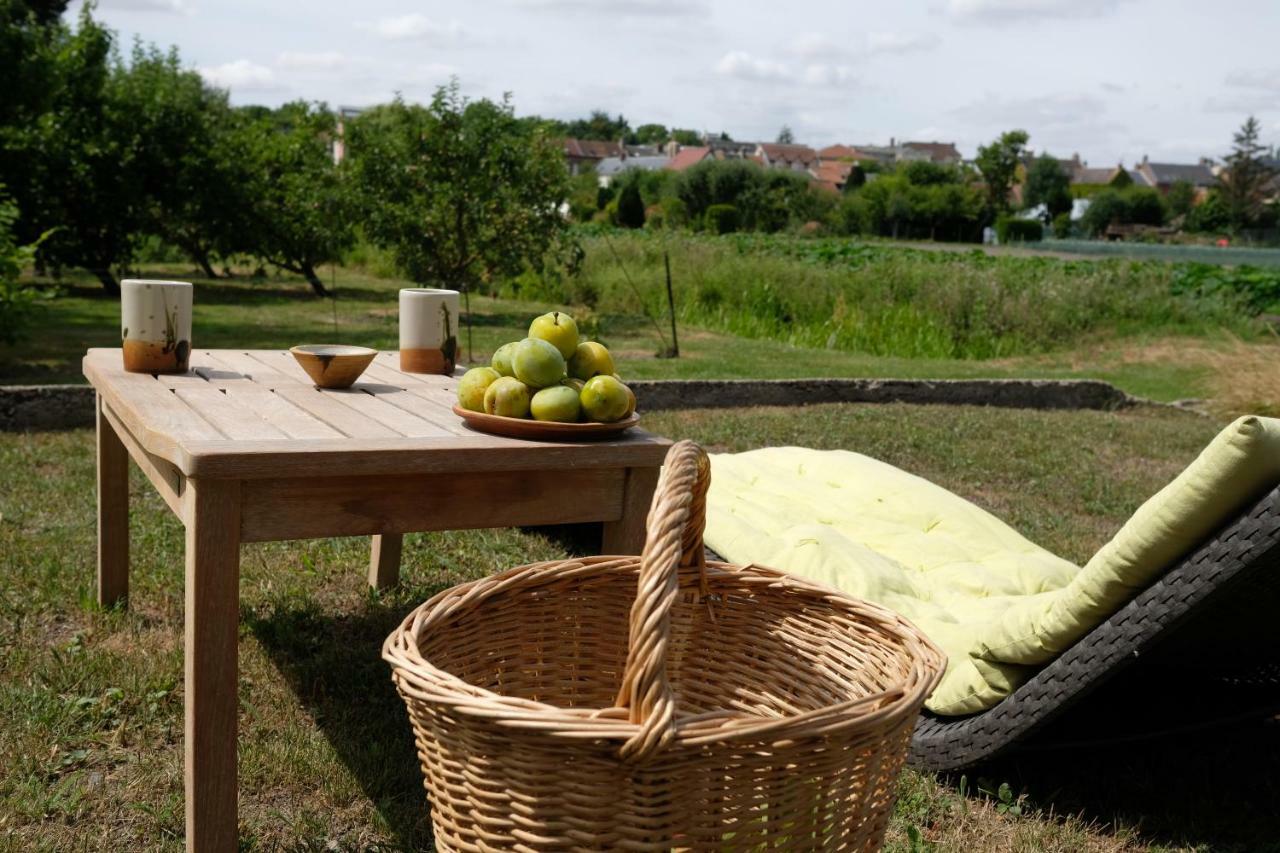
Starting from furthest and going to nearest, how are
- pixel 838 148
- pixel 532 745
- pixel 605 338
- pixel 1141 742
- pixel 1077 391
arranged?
pixel 838 148
pixel 605 338
pixel 1077 391
pixel 1141 742
pixel 532 745

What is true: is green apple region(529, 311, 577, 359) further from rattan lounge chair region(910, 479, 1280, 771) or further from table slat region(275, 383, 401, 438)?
rattan lounge chair region(910, 479, 1280, 771)

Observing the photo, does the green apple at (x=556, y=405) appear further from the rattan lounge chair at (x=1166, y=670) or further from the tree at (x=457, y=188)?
the tree at (x=457, y=188)

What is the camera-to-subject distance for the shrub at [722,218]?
39.4 metres

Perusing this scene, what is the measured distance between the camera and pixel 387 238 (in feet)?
42.2

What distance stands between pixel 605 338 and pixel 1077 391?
16.2 feet

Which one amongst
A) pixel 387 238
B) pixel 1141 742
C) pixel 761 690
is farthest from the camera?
pixel 387 238

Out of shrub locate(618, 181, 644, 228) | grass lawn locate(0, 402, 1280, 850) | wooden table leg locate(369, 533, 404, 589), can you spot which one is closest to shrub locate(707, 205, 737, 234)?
shrub locate(618, 181, 644, 228)

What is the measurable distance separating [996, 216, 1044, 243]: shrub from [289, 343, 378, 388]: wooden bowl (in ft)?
175

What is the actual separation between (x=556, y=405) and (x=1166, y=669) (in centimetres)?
160

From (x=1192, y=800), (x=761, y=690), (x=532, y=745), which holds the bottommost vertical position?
(x=1192, y=800)

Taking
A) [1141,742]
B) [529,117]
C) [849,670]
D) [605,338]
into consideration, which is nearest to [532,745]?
[849,670]

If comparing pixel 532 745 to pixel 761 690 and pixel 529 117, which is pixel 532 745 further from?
pixel 529 117

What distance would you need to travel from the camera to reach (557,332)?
241 cm

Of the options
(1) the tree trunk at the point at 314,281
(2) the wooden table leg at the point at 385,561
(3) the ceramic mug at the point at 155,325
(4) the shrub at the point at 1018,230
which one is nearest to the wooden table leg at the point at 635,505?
(3) the ceramic mug at the point at 155,325
